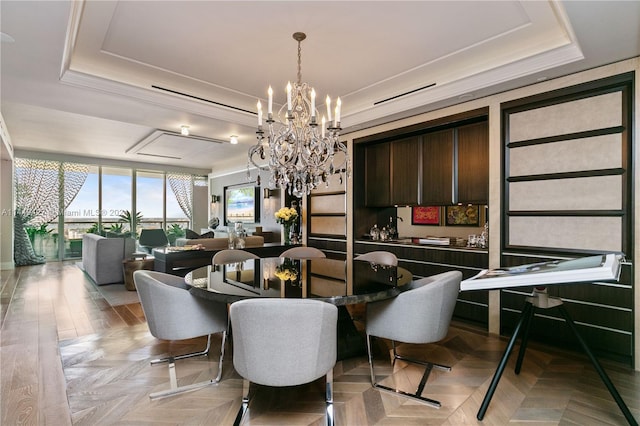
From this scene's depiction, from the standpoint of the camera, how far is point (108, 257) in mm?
5457

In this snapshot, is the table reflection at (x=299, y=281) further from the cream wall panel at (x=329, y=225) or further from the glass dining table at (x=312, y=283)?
the cream wall panel at (x=329, y=225)

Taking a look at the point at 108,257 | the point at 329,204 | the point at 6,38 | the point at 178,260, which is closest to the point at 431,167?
the point at 329,204

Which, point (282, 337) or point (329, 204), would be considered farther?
point (329, 204)

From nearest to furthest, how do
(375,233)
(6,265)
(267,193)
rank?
(375,233) < (6,265) < (267,193)

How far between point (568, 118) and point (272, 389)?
133 inches

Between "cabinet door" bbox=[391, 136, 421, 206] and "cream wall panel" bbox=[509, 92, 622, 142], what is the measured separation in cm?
120

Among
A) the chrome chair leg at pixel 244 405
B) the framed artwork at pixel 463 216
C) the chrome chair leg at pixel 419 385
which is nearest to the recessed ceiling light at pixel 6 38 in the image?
the chrome chair leg at pixel 244 405

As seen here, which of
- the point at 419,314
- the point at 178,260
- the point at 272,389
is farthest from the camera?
the point at 178,260

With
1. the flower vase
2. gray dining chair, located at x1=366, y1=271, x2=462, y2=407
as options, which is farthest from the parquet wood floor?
the flower vase

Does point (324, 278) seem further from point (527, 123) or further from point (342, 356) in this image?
point (527, 123)

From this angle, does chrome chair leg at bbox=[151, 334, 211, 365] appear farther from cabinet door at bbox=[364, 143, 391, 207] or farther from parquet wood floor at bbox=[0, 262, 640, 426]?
cabinet door at bbox=[364, 143, 391, 207]

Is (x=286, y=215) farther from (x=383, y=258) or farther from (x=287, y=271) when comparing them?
(x=287, y=271)

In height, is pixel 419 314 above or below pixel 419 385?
above

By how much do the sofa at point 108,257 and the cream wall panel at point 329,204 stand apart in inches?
128
